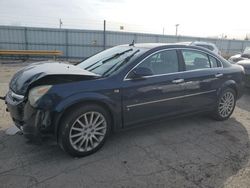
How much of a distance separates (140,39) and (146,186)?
59.1 feet

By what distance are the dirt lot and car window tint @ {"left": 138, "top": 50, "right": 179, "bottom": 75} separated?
1.19 metres

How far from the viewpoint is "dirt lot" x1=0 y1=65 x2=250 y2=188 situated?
9.14 feet

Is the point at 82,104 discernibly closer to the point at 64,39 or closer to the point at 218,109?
the point at 218,109

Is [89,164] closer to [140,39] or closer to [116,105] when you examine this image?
[116,105]

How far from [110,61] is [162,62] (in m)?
0.90

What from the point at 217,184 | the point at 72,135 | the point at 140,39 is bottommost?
the point at 217,184

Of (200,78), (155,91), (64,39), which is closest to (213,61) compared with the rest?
(200,78)

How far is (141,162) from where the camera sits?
3207mm

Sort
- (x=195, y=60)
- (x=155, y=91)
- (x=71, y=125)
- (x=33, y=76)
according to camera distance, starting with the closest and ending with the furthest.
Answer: (x=71, y=125), (x=33, y=76), (x=155, y=91), (x=195, y=60)

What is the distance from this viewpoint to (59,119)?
300 centimetres

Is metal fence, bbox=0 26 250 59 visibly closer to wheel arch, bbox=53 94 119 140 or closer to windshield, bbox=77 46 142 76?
windshield, bbox=77 46 142 76

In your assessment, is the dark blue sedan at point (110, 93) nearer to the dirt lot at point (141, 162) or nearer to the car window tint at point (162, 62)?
the car window tint at point (162, 62)

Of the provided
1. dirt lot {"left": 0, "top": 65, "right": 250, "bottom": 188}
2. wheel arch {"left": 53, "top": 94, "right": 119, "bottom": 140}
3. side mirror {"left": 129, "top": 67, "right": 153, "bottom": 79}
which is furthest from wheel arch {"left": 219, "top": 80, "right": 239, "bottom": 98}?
wheel arch {"left": 53, "top": 94, "right": 119, "bottom": 140}

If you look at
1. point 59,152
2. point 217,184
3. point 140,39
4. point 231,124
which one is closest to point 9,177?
point 59,152
